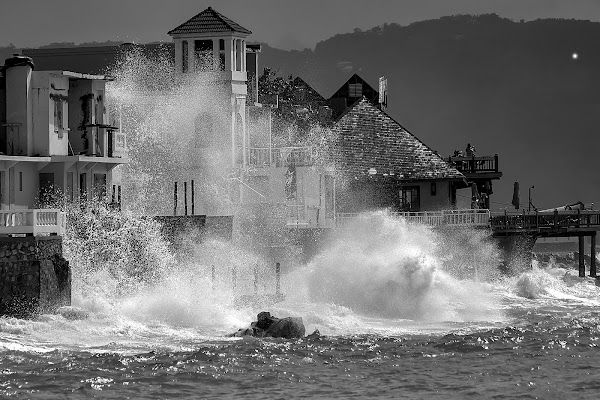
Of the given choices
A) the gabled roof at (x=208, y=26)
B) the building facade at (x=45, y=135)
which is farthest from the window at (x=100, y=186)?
the gabled roof at (x=208, y=26)

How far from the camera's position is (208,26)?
68812mm

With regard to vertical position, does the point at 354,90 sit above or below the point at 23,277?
above

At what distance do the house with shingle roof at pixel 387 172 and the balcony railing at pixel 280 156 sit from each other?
786 cm

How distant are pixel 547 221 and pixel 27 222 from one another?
3644 cm

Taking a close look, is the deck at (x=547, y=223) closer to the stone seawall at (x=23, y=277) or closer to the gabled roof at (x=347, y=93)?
the gabled roof at (x=347, y=93)

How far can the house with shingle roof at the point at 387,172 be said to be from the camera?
7950cm

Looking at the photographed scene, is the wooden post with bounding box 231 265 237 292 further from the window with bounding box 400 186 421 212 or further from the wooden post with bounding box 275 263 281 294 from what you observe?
the window with bounding box 400 186 421 212

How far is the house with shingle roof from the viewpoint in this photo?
79.5 m

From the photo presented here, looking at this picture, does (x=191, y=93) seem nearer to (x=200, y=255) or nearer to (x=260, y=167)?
(x=260, y=167)

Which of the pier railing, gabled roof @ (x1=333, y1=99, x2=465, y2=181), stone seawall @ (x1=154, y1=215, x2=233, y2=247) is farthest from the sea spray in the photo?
gabled roof @ (x1=333, y1=99, x2=465, y2=181)

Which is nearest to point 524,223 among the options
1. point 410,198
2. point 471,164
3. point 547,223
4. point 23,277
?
point 547,223

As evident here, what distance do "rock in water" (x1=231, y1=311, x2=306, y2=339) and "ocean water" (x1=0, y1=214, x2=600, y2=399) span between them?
62 cm

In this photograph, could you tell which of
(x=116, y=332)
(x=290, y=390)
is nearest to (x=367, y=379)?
(x=290, y=390)

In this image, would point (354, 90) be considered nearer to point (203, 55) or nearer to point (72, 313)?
point (203, 55)
